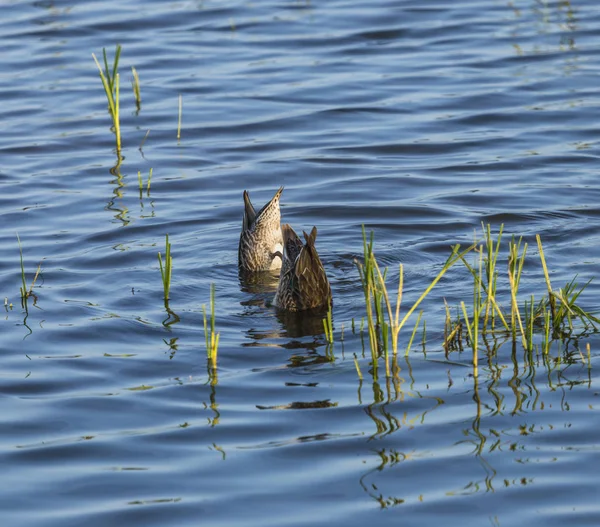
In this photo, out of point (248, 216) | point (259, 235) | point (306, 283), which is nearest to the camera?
point (306, 283)

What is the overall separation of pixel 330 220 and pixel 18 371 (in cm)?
414

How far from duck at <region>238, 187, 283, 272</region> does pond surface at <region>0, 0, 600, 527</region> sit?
Answer: 308 mm

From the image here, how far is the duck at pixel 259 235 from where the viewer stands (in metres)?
9.76

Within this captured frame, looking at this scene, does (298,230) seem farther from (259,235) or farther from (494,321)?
(494,321)

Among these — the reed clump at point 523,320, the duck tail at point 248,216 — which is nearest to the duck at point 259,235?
the duck tail at point 248,216

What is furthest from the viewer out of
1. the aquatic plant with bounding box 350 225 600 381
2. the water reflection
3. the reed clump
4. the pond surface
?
the reed clump

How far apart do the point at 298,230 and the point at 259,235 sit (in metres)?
0.83

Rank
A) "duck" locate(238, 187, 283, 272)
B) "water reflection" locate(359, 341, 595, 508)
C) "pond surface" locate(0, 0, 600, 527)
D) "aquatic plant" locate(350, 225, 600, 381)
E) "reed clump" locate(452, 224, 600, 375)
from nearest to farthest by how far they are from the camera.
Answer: "water reflection" locate(359, 341, 595, 508) < "pond surface" locate(0, 0, 600, 527) < "aquatic plant" locate(350, 225, 600, 381) < "reed clump" locate(452, 224, 600, 375) < "duck" locate(238, 187, 283, 272)

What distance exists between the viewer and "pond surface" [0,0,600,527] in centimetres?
560

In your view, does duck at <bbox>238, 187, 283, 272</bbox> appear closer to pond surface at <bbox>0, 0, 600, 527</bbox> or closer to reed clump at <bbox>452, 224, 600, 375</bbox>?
pond surface at <bbox>0, 0, 600, 527</bbox>

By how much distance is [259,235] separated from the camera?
9.76 meters

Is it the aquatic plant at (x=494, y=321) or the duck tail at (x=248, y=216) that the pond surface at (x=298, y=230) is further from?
the duck tail at (x=248, y=216)

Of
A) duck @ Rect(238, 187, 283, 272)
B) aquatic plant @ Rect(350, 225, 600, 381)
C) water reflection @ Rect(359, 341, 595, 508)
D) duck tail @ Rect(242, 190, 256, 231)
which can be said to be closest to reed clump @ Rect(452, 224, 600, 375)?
aquatic plant @ Rect(350, 225, 600, 381)

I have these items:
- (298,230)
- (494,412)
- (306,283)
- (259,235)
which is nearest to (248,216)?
(259,235)
